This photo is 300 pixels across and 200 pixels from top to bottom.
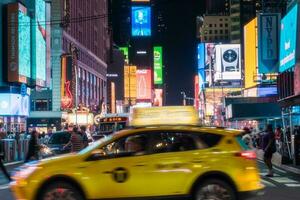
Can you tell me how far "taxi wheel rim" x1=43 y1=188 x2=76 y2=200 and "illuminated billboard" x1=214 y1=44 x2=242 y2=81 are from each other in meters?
74.9

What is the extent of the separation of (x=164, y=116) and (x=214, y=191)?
26.1 ft

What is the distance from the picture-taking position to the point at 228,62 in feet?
286

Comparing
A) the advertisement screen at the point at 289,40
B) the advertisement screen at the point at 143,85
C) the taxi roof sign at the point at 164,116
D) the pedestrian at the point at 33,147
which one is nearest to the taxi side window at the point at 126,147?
the taxi roof sign at the point at 164,116

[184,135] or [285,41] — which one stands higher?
[285,41]

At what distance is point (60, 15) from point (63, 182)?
7865 cm


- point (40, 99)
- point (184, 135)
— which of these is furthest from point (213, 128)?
point (40, 99)

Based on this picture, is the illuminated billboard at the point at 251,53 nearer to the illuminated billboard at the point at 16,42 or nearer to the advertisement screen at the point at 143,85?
the illuminated billboard at the point at 16,42

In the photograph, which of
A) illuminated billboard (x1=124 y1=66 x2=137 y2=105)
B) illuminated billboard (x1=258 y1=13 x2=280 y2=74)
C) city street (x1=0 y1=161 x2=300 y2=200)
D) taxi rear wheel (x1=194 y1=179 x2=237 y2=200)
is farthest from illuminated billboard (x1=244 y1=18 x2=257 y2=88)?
illuminated billboard (x1=124 y1=66 x2=137 y2=105)

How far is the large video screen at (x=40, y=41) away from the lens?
60.5 m

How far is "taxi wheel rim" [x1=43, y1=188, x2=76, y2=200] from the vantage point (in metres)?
11.3

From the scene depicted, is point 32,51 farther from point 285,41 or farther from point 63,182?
point 63,182

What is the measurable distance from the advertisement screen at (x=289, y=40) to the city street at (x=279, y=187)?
8.59 m

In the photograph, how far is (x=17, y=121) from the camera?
197 ft

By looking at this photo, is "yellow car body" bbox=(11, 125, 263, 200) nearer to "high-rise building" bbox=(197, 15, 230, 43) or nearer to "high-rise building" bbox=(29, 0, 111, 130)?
"high-rise building" bbox=(29, 0, 111, 130)
